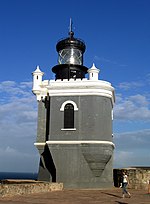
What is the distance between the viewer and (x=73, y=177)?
2123cm

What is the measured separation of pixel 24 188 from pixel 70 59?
464 inches

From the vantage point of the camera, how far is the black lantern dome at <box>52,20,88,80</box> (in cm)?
2448

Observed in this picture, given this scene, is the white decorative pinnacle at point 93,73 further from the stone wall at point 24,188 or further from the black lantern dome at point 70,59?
the stone wall at point 24,188

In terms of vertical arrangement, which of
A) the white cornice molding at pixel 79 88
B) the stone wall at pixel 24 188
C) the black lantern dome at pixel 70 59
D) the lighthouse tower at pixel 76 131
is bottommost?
the stone wall at pixel 24 188

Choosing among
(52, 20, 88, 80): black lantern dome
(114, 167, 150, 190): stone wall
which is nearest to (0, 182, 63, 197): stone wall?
(114, 167, 150, 190): stone wall

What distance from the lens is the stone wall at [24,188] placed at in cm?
1514

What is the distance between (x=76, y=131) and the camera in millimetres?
21906

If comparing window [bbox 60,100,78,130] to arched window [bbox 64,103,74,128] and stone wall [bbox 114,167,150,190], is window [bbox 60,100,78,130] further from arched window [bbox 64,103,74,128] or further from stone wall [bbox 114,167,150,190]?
stone wall [bbox 114,167,150,190]

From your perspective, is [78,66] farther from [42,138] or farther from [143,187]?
[143,187]

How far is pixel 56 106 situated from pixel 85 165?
15.5 ft

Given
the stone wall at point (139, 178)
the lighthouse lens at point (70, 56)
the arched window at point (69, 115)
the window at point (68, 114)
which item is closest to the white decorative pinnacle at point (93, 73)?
the lighthouse lens at point (70, 56)

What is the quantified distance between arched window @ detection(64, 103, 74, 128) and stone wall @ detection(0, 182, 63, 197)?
429 centimetres

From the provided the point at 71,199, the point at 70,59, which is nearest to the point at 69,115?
the point at 70,59

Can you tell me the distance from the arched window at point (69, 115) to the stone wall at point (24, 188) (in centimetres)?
429
